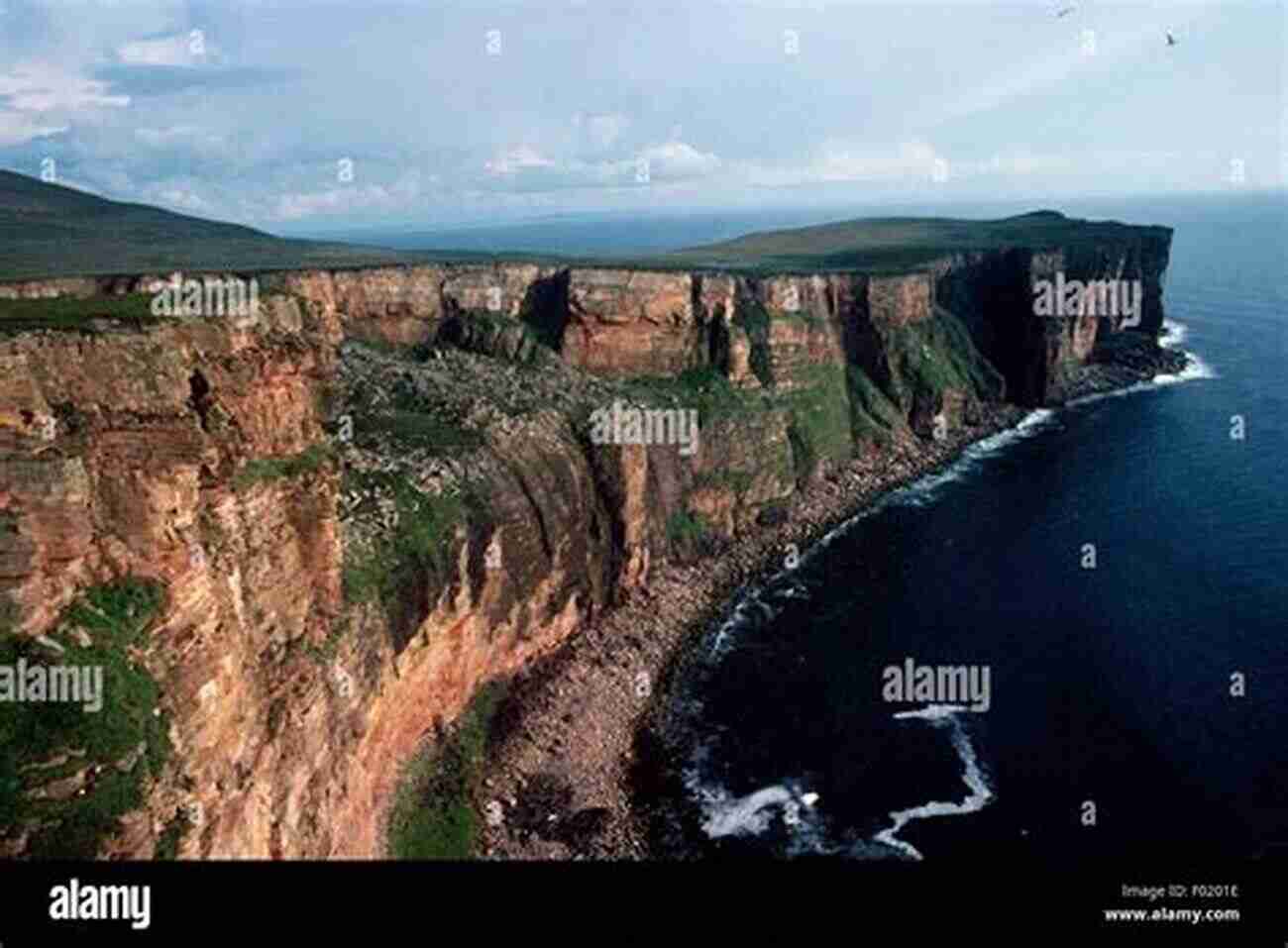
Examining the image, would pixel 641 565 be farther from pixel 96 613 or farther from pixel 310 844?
pixel 96 613

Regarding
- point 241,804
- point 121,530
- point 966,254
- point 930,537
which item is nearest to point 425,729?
point 241,804

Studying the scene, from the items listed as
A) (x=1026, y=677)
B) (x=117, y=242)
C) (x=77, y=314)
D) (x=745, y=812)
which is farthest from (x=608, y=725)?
(x=117, y=242)

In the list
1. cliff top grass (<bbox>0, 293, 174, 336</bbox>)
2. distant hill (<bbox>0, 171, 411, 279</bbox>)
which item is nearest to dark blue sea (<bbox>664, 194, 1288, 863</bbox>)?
cliff top grass (<bbox>0, 293, 174, 336</bbox>)

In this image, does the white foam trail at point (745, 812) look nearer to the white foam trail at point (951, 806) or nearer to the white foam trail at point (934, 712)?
the white foam trail at point (951, 806)

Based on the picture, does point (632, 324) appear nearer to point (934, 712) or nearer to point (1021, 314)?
point (934, 712)

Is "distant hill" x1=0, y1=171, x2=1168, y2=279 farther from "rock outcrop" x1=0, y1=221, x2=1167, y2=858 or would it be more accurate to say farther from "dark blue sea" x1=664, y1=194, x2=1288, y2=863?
"dark blue sea" x1=664, y1=194, x2=1288, y2=863
